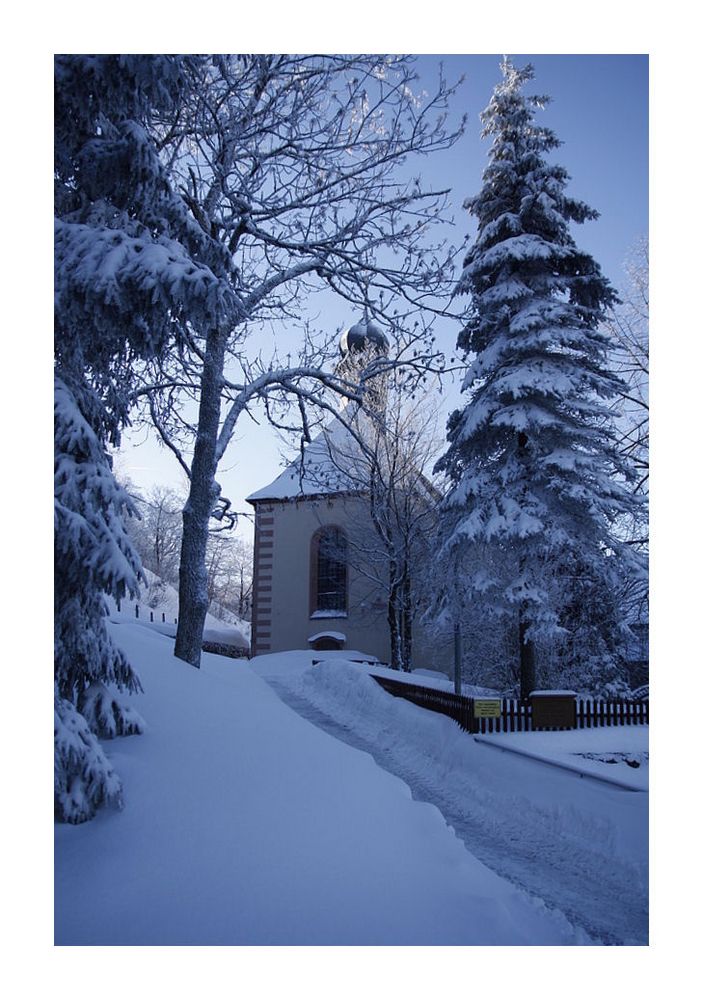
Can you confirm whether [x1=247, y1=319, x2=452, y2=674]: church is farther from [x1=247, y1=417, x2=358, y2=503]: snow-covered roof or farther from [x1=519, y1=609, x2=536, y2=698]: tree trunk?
[x1=519, y1=609, x2=536, y2=698]: tree trunk

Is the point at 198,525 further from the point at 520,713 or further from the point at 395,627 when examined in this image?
the point at 395,627

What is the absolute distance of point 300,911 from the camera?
Result: 259 centimetres

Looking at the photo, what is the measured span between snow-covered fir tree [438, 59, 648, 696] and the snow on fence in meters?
0.92

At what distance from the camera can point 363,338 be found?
28.1 ft

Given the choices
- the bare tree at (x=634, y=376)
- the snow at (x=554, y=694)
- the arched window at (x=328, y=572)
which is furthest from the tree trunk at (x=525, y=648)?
the arched window at (x=328, y=572)

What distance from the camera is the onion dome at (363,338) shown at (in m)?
7.76

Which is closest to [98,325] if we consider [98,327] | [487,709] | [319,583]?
[98,327]

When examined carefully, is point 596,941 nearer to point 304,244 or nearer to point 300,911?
point 300,911

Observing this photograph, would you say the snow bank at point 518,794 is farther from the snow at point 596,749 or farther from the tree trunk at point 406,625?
the tree trunk at point 406,625

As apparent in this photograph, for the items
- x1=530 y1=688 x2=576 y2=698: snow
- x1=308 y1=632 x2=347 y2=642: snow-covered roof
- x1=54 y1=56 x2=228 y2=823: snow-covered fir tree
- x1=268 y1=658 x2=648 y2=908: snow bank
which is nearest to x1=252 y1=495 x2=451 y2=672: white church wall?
x1=308 y1=632 x2=347 y2=642: snow-covered roof

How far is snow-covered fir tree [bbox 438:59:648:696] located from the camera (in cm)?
852

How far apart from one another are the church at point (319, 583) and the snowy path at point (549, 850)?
9762 mm

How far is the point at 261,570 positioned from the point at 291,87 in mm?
14475
